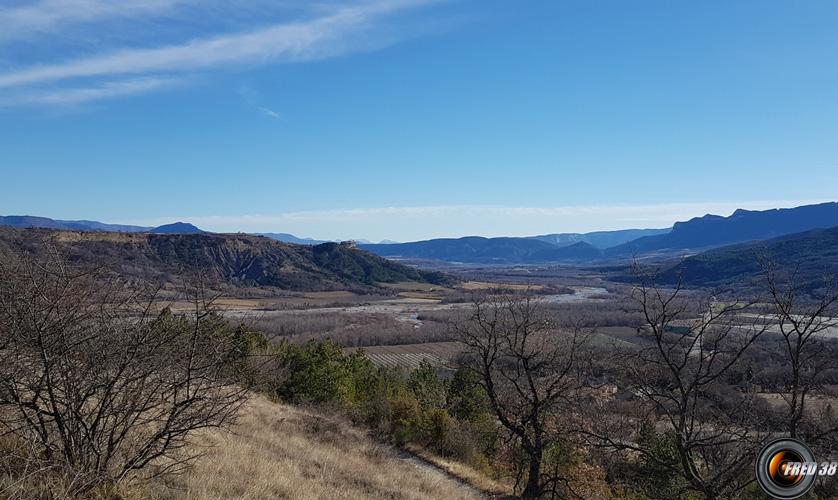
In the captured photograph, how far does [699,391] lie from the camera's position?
11250mm

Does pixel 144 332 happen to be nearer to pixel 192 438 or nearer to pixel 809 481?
pixel 192 438

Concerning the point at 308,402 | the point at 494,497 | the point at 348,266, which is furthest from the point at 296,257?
the point at 494,497

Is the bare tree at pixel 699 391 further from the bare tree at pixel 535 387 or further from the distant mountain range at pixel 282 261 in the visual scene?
the distant mountain range at pixel 282 261

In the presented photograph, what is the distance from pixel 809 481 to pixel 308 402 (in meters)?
20.9

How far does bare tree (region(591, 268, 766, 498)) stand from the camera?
9.69 m

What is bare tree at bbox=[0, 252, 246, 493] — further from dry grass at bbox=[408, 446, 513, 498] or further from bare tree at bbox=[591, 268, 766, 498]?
dry grass at bbox=[408, 446, 513, 498]

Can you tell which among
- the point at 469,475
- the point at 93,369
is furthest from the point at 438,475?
the point at 93,369

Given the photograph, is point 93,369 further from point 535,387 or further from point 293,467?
point 535,387

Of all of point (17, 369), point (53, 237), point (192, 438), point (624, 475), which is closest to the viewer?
point (17, 369)

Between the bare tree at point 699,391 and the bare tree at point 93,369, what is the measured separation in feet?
26.7

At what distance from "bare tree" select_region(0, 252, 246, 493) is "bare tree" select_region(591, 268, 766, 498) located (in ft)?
26.7

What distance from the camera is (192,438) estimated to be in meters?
9.88

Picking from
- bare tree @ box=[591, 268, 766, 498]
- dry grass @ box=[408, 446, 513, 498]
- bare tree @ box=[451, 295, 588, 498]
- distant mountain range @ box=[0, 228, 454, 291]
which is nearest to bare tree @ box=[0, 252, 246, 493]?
bare tree @ box=[591, 268, 766, 498]

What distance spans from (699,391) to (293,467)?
8557 millimetres
